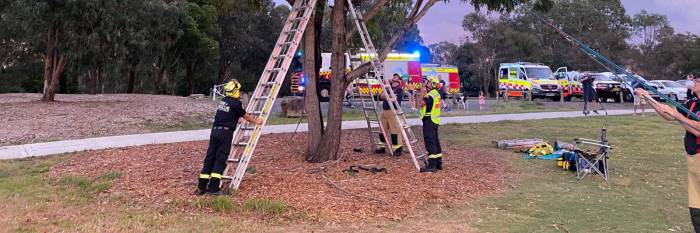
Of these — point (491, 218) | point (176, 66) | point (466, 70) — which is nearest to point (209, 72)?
point (176, 66)

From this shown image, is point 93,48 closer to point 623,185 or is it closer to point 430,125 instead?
point 430,125

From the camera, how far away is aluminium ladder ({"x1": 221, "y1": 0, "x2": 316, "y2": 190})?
299 inches

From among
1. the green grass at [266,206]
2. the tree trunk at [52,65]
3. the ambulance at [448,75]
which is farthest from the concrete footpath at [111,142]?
the ambulance at [448,75]

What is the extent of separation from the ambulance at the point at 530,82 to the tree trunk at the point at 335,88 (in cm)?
2440

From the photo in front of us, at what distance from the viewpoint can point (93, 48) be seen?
71.8ft

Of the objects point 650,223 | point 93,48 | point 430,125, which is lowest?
point 650,223

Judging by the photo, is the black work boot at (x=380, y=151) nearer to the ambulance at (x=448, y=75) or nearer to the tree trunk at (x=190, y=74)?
the ambulance at (x=448, y=75)

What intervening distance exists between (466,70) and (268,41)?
71.6 ft

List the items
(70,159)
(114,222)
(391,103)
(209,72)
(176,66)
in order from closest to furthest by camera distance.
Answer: (114,222), (391,103), (70,159), (176,66), (209,72)

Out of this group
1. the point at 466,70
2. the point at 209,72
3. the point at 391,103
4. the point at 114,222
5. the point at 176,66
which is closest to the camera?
the point at 114,222

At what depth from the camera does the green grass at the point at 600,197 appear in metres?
6.39

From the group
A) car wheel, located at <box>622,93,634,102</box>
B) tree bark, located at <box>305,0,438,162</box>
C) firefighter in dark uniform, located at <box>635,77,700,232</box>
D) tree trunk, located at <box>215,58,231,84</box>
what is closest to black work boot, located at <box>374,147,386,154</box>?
tree bark, located at <box>305,0,438,162</box>

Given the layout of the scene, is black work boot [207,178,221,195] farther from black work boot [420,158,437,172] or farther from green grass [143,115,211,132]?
green grass [143,115,211,132]

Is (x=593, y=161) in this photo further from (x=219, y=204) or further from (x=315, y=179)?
(x=219, y=204)
